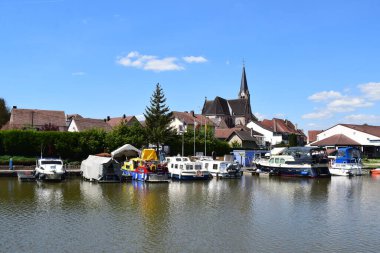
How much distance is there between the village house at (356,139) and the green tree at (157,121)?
39.6 metres

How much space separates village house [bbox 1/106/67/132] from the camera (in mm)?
90062

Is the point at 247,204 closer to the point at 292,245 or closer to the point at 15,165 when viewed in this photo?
the point at 292,245

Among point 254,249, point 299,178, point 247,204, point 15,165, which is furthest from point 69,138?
point 254,249

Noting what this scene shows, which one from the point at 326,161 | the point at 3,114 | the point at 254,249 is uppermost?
the point at 3,114

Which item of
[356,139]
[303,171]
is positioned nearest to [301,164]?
[303,171]

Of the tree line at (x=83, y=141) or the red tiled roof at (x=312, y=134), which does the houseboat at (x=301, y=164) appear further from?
the red tiled roof at (x=312, y=134)

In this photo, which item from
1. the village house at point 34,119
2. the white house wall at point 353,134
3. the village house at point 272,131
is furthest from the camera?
the village house at point 272,131

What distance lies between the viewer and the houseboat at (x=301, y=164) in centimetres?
5847

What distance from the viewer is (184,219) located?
2673 cm

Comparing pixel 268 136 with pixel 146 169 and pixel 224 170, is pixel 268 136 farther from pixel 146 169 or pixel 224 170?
pixel 146 169

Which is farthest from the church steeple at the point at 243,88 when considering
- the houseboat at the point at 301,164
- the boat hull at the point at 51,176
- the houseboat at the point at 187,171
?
the boat hull at the point at 51,176

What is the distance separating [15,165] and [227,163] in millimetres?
28212

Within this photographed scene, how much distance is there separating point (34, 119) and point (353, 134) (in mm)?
73247

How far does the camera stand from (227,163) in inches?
2242
